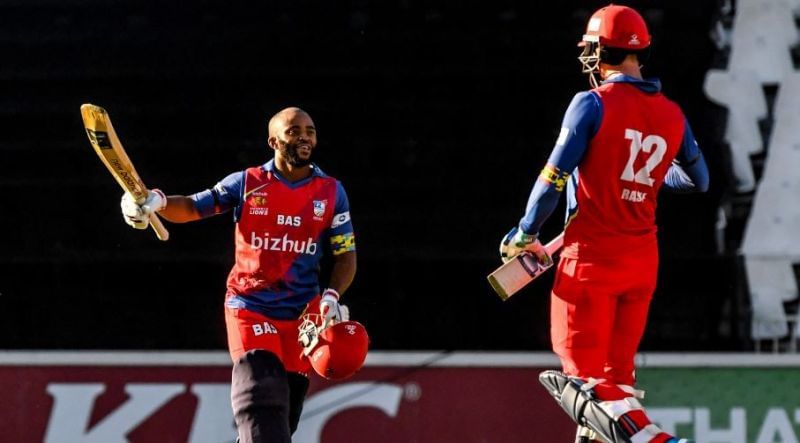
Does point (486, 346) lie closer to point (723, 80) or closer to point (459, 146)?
point (459, 146)

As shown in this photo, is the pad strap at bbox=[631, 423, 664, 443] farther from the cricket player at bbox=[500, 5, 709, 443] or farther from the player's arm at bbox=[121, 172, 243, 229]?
the player's arm at bbox=[121, 172, 243, 229]

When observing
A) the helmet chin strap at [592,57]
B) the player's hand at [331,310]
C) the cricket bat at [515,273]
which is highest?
the helmet chin strap at [592,57]

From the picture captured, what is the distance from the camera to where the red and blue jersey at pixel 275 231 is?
5617 millimetres

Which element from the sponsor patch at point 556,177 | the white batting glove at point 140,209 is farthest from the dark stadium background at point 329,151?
the sponsor patch at point 556,177

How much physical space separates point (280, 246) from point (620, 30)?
1.48m

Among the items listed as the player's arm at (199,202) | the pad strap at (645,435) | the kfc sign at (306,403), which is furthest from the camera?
the kfc sign at (306,403)

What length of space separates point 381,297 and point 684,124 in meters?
2.17

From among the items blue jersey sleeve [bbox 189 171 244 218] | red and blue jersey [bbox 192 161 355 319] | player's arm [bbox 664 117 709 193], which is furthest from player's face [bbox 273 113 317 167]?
player's arm [bbox 664 117 709 193]

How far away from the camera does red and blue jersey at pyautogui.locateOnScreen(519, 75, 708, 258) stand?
520 cm

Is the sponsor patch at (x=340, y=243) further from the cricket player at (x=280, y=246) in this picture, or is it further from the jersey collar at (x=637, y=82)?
the jersey collar at (x=637, y=82)

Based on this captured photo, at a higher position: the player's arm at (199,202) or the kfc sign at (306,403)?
the player's arm at (199,202)

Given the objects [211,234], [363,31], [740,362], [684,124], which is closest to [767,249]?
[740,362]

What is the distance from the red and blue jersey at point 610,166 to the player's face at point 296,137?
89 cm

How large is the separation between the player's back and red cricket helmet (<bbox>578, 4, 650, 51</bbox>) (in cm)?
14
